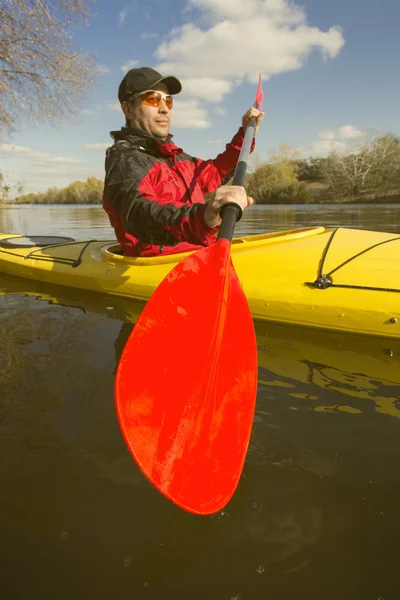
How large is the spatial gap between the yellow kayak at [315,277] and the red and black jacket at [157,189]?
302 millimetres

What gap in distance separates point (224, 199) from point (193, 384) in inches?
32.3

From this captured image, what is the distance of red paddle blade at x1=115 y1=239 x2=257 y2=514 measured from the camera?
1187 millimetres

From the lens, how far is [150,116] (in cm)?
312

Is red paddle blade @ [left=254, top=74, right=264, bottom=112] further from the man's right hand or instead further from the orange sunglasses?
the man's right hand

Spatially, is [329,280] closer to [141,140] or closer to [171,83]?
[141,140]

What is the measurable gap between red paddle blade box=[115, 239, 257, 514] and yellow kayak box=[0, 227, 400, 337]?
99 cm

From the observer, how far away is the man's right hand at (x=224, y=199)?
166 centimetres

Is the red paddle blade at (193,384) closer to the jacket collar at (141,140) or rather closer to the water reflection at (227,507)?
the water reflection at (227,507)

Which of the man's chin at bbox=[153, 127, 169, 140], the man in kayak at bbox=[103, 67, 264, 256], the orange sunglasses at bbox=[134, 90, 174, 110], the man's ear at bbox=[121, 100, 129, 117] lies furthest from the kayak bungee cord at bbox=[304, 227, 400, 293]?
the man's ear at bbox=[121, 100, 129, 117]

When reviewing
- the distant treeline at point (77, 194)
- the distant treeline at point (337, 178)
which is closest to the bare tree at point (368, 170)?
the distant treeline at point (337, 178)

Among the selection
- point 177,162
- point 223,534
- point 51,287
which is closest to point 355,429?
point 223,534


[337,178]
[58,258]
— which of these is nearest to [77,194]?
[337,178]

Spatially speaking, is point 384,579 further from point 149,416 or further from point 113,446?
point 113,446

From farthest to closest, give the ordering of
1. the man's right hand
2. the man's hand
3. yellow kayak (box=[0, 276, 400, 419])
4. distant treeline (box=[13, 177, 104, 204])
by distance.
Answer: distant treeline (box=[13, 177, 104, 204]), the man's hand, yellow kayak (box=[0, 276, 400, 419]), the man's right hand
